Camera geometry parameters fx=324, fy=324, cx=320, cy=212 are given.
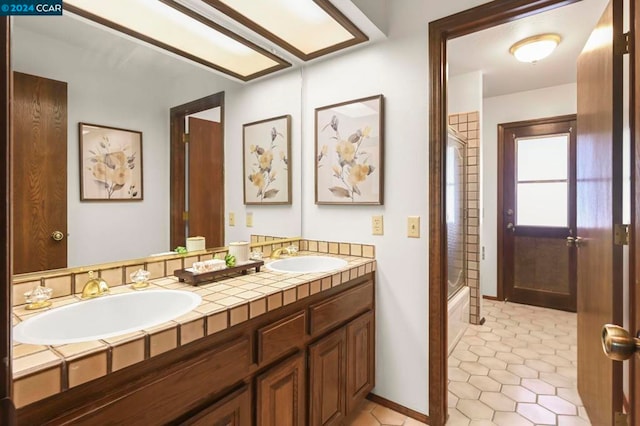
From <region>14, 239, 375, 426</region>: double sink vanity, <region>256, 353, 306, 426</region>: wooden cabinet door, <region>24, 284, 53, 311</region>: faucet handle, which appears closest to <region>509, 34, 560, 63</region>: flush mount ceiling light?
<region>14, 239, 375, 426</region>: double sink vanity

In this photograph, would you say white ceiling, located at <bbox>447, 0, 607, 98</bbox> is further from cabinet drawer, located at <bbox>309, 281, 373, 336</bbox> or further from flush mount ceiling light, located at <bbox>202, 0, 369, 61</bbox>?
cabinet drawer, located at <bbox>309, 281, 373, 336</bbox>

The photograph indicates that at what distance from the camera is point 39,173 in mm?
1097

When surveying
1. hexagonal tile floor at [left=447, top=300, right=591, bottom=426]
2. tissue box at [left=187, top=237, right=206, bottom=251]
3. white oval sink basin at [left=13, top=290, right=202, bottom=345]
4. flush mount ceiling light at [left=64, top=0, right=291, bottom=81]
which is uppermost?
flush mount ceiling light at [left=64, top=0, right=291, bottom=81]

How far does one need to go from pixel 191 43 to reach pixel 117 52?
400 millimetres

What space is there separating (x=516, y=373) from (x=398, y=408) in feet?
3.46

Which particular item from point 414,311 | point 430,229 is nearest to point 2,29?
point 430,229

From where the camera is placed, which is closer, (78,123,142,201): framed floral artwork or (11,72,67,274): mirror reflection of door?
(11,72,67,274): mirror reflection of door

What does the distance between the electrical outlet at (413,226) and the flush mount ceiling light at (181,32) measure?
129cm

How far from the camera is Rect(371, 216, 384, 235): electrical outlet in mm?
1943

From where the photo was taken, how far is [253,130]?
2.07 metres

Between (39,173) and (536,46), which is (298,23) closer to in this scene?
(39,173)

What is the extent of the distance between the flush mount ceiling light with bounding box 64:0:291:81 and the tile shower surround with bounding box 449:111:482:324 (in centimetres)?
208

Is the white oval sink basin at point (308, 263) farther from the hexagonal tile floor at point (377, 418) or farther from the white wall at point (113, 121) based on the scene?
the hexagonal tile floor at point (377, 418)

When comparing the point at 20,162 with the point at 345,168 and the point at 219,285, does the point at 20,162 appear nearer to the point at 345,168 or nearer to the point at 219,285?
the point at 219,285
